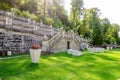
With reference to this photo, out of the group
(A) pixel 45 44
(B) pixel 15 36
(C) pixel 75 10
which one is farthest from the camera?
(C) pixel 75 10

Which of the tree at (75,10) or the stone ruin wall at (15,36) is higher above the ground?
the tree at (75,10)

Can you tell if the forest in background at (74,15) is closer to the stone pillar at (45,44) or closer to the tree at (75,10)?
the tree at (75,10)

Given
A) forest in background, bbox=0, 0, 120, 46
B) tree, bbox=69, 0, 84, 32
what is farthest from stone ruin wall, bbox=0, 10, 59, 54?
tree, bbox=69, 0, 84, 32

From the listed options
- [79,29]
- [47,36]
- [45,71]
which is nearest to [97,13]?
[79,29]

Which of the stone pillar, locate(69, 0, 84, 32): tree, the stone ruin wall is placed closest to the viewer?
the stone ruin wall

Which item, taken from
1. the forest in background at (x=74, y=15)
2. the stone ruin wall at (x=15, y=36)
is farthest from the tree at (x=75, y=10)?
the stone ruin wall at (x=15, y=36)

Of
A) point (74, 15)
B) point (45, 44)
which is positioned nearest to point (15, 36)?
point (45, 44)

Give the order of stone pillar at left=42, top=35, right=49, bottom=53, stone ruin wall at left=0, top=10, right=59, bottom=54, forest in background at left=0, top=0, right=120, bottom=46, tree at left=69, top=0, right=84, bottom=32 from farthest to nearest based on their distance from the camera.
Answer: tree at left=69, top=0, right=84, bottom=32
forest in background at left=0, top=0, right=120, bottom=46
stone pillar at left=42, top=35, right=49, bottom=53
stone ruin wall at left=0, top=10, right=59, bottom=54

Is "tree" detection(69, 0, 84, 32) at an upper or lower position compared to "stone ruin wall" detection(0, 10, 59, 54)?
upper

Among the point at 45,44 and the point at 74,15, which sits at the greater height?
the point at 74,15

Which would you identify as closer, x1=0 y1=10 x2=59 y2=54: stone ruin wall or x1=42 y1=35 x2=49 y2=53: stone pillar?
x1=0 y1=10 x2=59 y2=54: stone ruin wall

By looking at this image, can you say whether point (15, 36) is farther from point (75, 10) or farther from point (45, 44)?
point (75, 10)

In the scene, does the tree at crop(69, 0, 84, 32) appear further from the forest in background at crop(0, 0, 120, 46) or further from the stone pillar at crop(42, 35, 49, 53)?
the stone pillar at crop(42, 35, 49, 53)

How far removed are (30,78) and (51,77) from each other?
3.56ft
